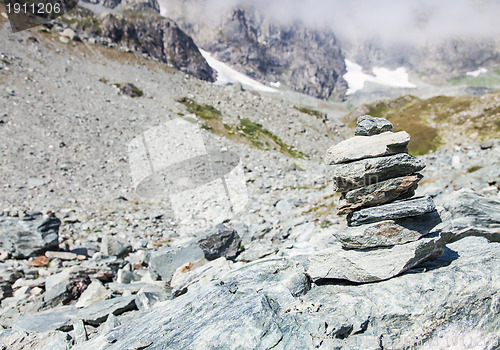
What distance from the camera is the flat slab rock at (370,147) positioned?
7.35 metres

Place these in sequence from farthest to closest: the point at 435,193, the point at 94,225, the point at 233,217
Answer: the point at 233,217
the point at 94,225
the point at 435,193

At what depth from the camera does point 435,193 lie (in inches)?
669

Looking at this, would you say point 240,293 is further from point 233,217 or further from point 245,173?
point 245,173

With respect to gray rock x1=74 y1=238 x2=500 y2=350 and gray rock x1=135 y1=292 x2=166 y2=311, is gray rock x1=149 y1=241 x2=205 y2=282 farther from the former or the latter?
gray rock x1=74 y1=238 x2=500 y2=350

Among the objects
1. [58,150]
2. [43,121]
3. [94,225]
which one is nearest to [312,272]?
[94,225]

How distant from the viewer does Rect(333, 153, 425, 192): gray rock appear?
24.0ft

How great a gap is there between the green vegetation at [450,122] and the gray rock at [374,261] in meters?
96.8

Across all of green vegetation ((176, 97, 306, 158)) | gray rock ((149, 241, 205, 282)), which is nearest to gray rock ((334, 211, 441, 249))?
gray rock ((149, 241, 205, 282))

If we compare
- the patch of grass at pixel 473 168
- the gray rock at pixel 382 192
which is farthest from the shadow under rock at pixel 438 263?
the patch of grass at pixel 473 168

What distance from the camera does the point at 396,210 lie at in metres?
7.25

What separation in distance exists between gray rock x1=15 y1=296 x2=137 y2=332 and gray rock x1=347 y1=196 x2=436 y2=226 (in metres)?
8.01

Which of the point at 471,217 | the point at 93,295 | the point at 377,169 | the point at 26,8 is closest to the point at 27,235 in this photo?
the point at 93,295

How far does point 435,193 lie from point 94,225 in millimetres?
21407

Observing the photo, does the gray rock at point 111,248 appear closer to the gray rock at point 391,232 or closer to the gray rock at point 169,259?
the gray rock at point 169,259
